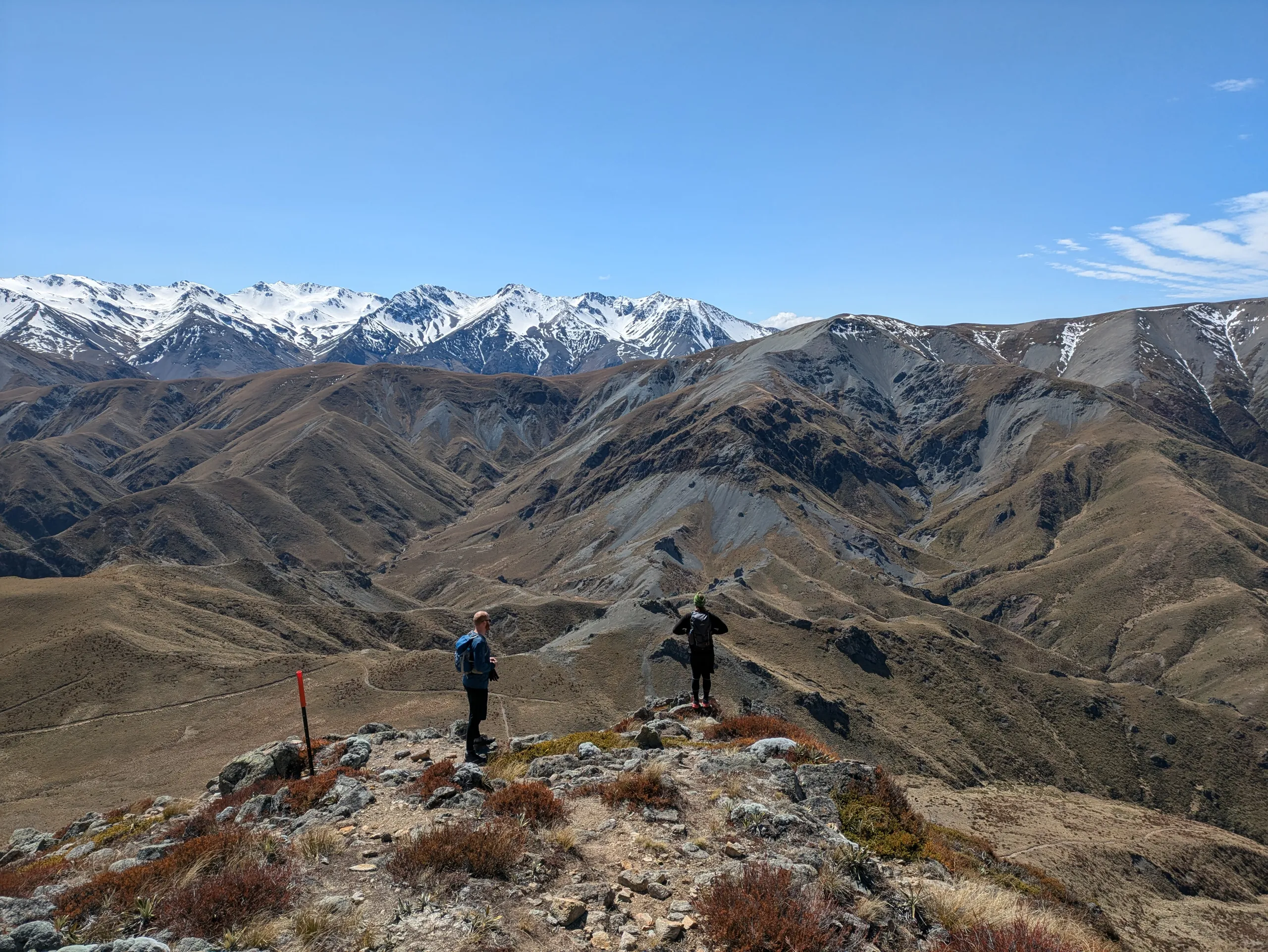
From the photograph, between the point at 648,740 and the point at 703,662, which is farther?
the point at 703,662

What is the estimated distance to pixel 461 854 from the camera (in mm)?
10492

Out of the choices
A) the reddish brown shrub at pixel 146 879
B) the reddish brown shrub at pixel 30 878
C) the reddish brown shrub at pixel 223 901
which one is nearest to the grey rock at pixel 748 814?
the reddish brown shrub at pixel 223 901

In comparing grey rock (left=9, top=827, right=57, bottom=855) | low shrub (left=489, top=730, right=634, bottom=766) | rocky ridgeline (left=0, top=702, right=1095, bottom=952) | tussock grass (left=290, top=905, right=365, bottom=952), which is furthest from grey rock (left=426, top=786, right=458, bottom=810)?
grey rock (left=9, top=827, right=57, bottom=855)

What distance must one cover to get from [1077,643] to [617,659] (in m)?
136

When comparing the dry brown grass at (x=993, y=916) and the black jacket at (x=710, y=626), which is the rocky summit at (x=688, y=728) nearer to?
the dry brown grass at (x=993, y=916)

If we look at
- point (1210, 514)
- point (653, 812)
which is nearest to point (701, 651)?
point (653, 812)

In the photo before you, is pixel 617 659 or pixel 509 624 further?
pixel 509 624

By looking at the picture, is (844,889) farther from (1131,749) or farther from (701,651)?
(1131,749)

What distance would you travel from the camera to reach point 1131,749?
387 feet

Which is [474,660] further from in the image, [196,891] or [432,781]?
[196,891]

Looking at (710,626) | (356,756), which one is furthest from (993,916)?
(356,756)

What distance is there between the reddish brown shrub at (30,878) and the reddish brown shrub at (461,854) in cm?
689

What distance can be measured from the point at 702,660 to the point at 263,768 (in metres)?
13.0

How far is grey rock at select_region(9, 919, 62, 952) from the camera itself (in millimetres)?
8430
